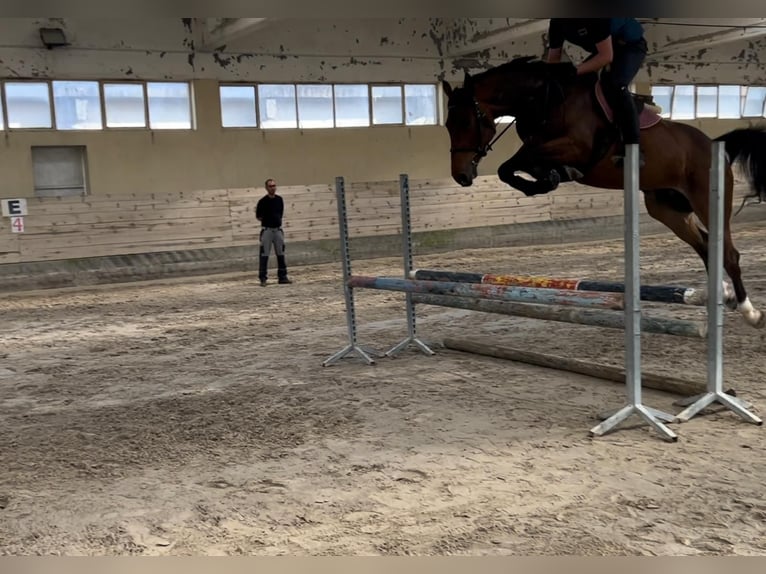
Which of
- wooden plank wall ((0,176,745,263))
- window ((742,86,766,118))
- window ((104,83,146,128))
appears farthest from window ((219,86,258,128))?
window ((742,86,766,118))

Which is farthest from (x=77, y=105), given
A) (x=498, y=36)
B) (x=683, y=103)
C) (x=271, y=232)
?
(x=683, y=103)

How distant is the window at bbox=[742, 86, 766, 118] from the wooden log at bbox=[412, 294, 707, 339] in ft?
57.2

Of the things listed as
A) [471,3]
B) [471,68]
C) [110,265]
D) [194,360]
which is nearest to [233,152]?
[110,265]

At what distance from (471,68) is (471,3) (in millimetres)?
16030

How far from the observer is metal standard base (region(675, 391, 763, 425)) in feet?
11.3

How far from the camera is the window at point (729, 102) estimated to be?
18.6 meters

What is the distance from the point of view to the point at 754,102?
62.8ft

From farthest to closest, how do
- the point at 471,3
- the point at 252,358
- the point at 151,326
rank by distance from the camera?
the point at 151,326
the point at 252,358
the point at 471,3

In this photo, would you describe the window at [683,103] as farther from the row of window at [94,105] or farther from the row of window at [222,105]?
the row of window at [94,105]

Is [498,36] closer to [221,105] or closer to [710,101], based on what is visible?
[221,105]

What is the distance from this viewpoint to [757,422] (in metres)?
3.42

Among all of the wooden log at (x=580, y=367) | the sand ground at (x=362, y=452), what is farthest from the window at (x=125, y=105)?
the wooden log at (x=580, y=367)

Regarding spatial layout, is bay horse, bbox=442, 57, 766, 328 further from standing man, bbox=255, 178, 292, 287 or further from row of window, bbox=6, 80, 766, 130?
row of window, bbox=6, 80, 766, 130

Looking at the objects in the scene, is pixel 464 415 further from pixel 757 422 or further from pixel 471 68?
pixel 471 68
